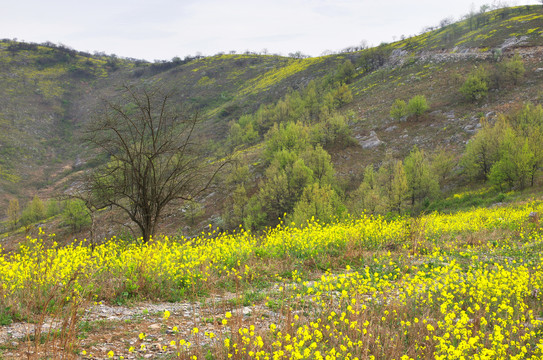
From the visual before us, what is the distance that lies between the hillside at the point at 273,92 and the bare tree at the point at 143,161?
1.96m

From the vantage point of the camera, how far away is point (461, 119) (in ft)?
142

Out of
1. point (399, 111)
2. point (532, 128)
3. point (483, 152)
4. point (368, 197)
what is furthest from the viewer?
point (399, 111)

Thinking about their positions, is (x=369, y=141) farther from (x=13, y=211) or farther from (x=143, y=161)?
(x=13, y=211)

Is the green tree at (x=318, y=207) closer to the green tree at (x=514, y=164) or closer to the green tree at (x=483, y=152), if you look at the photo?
the green tree at (x=514, y=164)

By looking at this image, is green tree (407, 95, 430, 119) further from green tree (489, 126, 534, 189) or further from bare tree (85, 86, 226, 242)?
bare tree (85, 86, 226, 242)

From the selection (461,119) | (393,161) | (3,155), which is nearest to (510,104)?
(461,119)

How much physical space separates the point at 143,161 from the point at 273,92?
8372 cm

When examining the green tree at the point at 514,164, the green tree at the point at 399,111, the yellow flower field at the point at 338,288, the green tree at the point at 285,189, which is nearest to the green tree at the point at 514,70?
the green tree at the point at 399,111

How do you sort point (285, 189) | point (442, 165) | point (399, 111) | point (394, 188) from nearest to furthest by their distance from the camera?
point (394, 188), point (442, 165), point (285, 189), point (399, 111)

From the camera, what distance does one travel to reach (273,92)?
298 feet

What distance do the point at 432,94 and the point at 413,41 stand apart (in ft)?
143

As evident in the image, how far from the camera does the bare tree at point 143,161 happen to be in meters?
10.7

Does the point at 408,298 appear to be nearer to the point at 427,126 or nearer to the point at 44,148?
the point at 427,126

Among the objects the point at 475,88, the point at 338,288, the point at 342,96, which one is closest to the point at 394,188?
the point at 475,88
